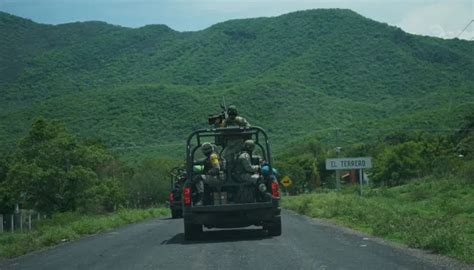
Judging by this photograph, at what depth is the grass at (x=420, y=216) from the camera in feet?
42.0

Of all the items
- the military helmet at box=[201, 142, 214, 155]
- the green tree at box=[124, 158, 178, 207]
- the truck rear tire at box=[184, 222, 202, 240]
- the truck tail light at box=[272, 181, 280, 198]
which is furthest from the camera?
the green tree at box=[124, 158, 178, 207]

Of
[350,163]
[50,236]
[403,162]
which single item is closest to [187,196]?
[50,236]

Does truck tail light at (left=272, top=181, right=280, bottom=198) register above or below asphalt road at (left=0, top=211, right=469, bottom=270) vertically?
above

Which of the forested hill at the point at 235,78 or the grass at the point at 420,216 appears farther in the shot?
the forested hill at the point at 235,78

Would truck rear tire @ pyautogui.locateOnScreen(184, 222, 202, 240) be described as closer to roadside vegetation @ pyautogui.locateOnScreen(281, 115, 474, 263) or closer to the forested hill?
roadside vegetation @ pyautogui.locateOnScreen(281, 115, 474, 263)

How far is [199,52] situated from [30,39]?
35702 millimetres

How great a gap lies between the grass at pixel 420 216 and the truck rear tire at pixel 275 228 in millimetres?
2502

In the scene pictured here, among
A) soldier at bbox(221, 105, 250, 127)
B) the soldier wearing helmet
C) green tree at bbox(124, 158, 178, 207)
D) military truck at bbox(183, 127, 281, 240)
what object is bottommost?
green tree at bbox(124, 158, 178, 207)

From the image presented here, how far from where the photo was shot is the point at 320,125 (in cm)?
8181

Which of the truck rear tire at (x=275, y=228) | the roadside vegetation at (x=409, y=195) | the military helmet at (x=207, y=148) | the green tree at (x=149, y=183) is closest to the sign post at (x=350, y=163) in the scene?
the roadside vegetation at (x=409, y=195)

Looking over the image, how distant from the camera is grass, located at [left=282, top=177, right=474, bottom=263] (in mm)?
12797

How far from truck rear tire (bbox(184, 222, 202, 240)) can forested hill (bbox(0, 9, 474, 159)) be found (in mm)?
56481

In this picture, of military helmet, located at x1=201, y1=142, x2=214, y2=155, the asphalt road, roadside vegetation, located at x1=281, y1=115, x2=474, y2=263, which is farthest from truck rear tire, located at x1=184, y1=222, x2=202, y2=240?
roadside vegetation, located at x1=281, y1=115, x2=474, y2=263

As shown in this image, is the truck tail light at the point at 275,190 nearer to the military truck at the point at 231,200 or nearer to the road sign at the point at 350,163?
the military truck at the point at 231,200
